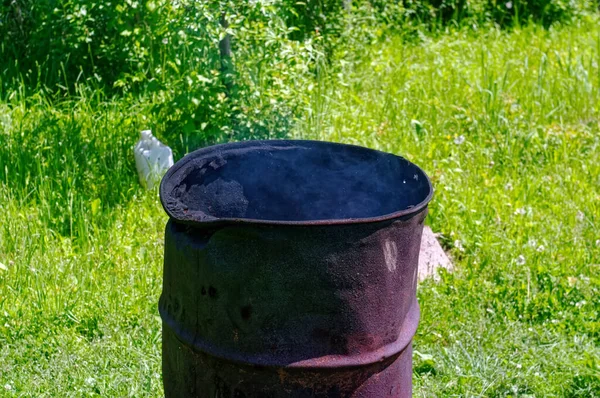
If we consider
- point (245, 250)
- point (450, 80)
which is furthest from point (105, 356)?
point (450, 80)

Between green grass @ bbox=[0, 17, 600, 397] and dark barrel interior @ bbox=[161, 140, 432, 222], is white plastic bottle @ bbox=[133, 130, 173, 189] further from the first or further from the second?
dark barrel interior @ bbox=[161, 140, 432, 222]

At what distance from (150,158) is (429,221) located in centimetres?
164

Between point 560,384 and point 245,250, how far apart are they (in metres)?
1.96

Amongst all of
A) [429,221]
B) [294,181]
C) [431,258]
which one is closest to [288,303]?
[294,181]

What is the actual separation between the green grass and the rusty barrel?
117 cm

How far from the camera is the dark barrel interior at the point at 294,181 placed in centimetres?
268

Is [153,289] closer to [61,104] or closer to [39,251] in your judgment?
[39,251]

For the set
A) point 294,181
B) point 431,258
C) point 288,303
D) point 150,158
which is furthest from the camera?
point 150,158

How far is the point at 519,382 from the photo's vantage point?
11.6 ft

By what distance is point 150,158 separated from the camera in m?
4.72

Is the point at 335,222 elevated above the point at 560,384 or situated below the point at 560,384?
above

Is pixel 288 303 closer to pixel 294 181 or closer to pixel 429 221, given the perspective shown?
pixel 294 181

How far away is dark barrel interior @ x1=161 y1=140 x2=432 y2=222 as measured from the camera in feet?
8.80

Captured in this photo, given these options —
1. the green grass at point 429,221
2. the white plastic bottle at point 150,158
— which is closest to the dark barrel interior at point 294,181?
the green grass at point 429,221
